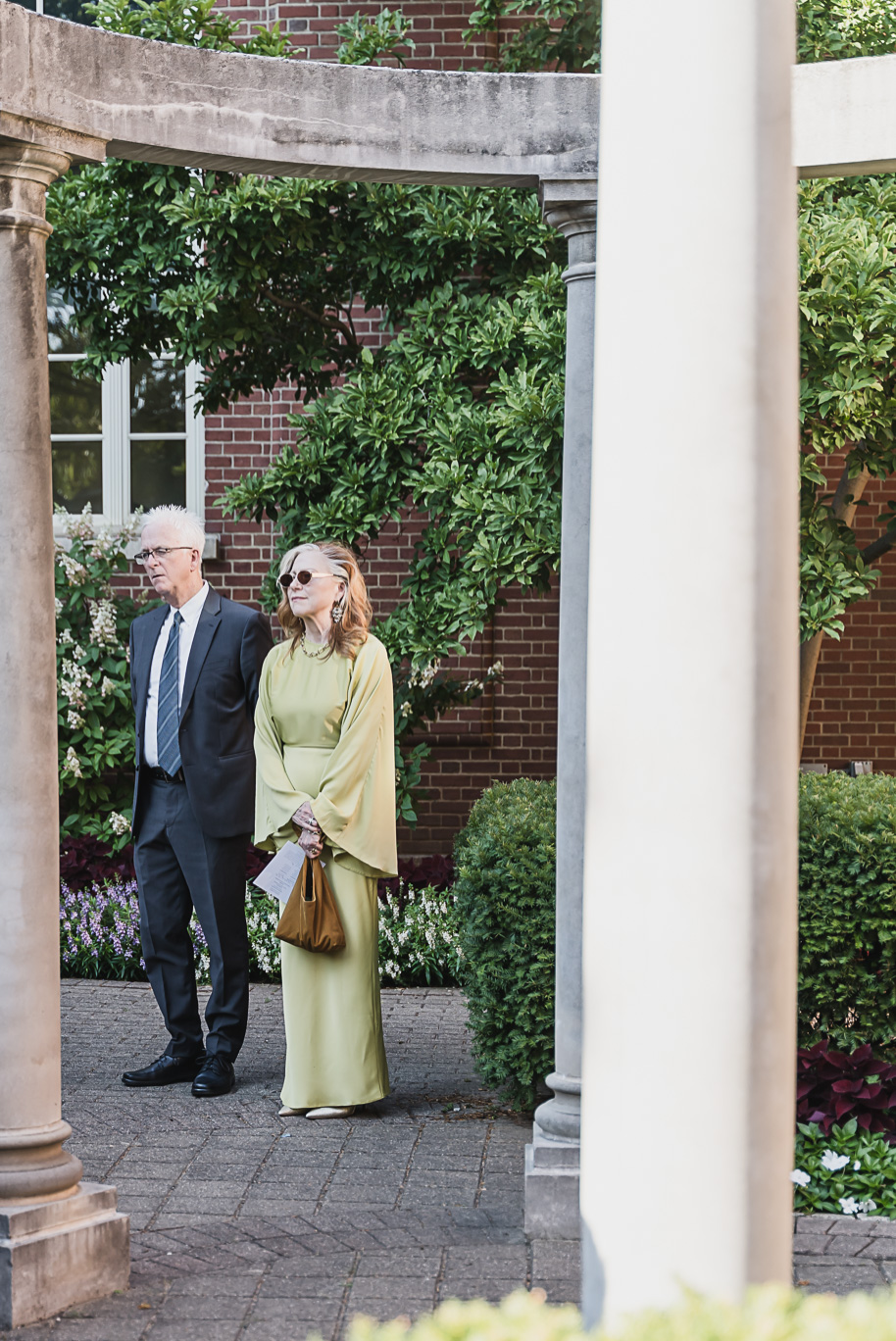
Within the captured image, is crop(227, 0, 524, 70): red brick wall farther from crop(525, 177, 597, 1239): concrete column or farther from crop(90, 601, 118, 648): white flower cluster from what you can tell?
crop(525, 177, 597, 1239): concrete column

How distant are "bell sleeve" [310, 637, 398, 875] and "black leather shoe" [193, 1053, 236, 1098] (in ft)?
3.53

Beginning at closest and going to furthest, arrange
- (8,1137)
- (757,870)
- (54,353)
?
(757,870) < (8,1137) < (54,353)

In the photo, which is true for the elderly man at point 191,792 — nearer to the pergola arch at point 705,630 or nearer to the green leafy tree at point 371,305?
the green leafy tree at point 371,305

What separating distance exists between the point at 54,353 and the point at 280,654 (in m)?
5.42

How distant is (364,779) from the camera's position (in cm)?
546

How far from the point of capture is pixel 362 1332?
1.64 meters

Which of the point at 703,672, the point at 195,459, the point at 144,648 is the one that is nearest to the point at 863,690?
the point at 195,459

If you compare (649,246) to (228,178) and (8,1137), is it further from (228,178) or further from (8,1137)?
(228,178)

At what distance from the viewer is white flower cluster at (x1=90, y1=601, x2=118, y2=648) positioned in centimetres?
905

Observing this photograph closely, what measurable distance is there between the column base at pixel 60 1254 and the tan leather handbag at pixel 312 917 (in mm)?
1550

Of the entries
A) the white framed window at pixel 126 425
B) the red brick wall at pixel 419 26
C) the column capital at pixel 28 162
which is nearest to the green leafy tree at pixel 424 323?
the red brick wall at pixel 419 26

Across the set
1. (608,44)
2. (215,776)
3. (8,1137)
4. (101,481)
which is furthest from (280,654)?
(101,481)

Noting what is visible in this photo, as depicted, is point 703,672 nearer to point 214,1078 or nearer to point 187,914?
point 214,1078

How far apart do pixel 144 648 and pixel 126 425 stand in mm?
4396
